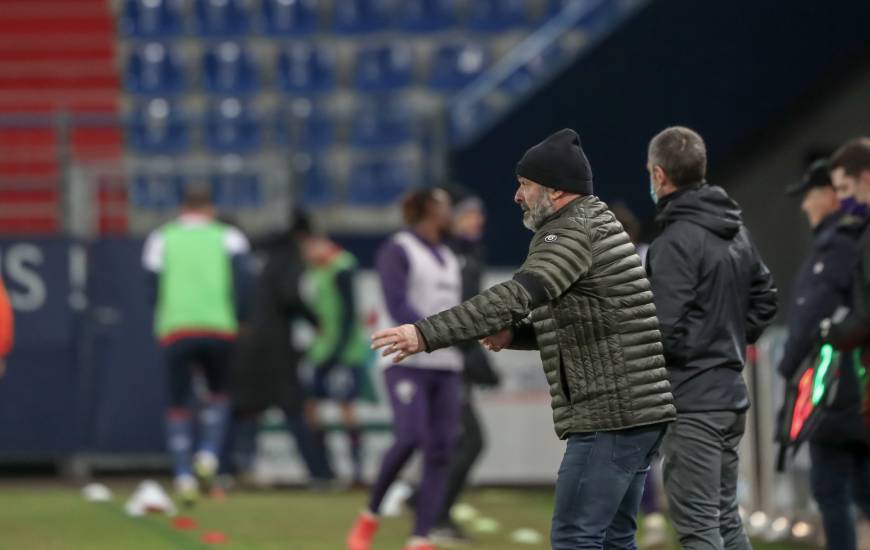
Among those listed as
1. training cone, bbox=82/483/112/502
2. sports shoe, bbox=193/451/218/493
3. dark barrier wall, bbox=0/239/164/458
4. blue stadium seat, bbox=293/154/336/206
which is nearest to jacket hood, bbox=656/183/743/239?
sports shoe, bbox=193/451/218/493

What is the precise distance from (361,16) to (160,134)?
3.17 m

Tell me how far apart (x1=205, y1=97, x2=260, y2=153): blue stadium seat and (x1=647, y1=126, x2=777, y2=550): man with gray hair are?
13016 mm

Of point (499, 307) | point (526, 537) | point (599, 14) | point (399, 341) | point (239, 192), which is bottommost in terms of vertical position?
point (526, 537)

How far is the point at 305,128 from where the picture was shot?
1883 centimetres

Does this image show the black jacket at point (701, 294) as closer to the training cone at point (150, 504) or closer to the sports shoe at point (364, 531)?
the sports shoe at point (364, 531)

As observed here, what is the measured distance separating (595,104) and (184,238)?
4183mm

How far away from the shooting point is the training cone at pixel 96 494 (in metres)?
13.7

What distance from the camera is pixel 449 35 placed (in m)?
21.2

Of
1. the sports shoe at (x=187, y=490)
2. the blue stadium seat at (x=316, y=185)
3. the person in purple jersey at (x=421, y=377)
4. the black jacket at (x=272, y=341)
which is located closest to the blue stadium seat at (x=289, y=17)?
the blue stadium seat at (x=316, y=185)

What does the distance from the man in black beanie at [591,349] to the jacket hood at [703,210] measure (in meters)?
0.65

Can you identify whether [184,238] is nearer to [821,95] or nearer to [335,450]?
[335,450]


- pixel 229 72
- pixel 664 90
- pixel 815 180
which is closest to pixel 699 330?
pixel 815 180

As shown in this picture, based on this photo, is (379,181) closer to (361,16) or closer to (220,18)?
(361,16)

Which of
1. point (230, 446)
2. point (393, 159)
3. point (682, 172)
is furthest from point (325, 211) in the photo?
point (682, 172)
